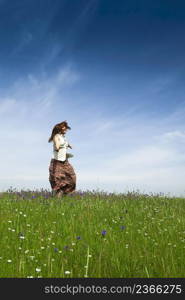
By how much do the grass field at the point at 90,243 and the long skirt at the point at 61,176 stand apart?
4.21 m

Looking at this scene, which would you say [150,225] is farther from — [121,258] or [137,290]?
[137,290]

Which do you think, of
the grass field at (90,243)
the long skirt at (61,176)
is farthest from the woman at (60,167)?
the grass field at (90,243)

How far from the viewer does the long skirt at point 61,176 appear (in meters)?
16.7

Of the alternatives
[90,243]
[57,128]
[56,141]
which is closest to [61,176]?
[56,141]

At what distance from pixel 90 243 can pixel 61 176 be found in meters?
9.34

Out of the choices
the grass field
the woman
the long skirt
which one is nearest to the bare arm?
the woman

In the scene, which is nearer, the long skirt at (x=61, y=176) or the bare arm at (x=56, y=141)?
the bare arm at (x=56, y=141)

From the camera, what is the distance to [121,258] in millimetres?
6562

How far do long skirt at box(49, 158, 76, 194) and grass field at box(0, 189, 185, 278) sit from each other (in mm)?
4208

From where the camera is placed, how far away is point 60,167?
16.7m

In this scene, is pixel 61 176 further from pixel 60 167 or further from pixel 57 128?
pixel 57 128

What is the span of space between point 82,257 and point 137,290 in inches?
99.7

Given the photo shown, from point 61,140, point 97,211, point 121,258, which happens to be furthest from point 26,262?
point 61,140

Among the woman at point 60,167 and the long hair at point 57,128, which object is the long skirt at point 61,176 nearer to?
the woman at point 60,167
